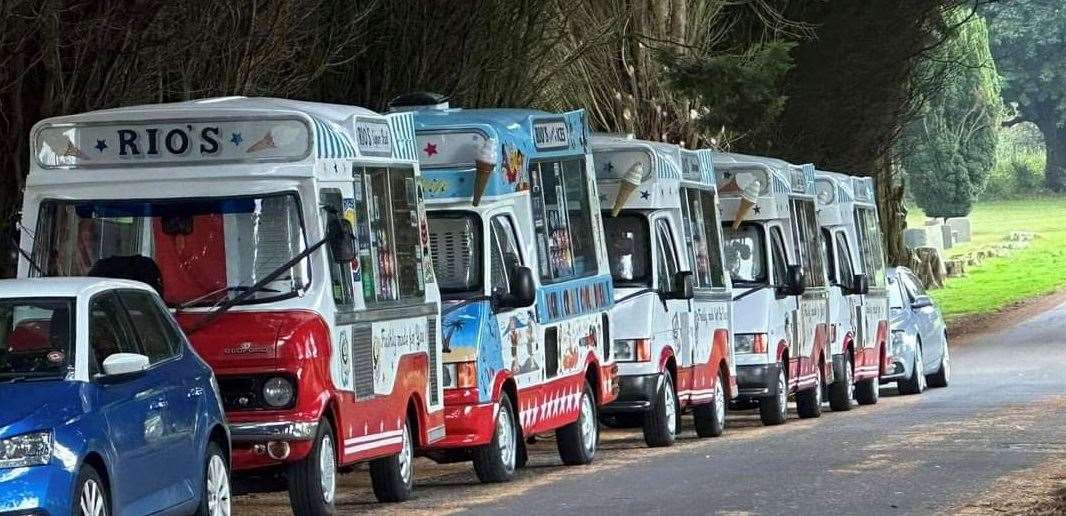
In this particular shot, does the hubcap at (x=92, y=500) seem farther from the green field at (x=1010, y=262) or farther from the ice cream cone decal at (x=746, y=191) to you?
the green field at (x=1010, y=262)

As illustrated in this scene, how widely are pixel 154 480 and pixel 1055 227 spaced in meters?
89.3

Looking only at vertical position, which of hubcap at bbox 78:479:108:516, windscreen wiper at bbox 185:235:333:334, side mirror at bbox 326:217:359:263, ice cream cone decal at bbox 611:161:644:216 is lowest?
hubcap at bbox 78:479:108:516

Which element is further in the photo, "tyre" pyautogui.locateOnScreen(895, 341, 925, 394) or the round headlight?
"tyre" pyautogui.locateOnScreen(895, 341, 925, 394)

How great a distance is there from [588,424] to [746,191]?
23.3 feet

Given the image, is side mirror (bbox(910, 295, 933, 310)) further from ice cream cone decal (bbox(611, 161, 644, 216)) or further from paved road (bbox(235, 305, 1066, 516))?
ice cream cone decal (bbox(611, 161, 644, 216))

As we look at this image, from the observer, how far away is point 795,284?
25.3 m

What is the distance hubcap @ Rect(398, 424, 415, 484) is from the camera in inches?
618

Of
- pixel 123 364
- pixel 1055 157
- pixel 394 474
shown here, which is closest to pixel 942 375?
pixel 394 474

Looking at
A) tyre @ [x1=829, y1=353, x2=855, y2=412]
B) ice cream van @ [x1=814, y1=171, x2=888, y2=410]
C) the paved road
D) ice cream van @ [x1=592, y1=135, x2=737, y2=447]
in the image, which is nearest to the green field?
ice cream van @ [x1=814, y1=171, x2=888, y2=410]

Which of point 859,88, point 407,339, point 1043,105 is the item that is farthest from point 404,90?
point 1043,105

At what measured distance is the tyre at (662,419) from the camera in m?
21.5

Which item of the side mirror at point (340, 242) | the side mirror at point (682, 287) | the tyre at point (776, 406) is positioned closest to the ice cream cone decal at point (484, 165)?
the side mirror at point (340, 242)

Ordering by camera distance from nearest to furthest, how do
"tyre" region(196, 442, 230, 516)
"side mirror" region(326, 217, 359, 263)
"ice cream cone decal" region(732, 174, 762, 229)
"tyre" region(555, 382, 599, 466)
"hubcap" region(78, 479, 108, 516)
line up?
"hubcap" region(78, 479, 108, 516) → "tyre" region(196, 442, 230, 516) → "side mirror" region(326, 217, 359, 263) → "tyre" region(555, 382, 599, 466) → "ice cream cone decal" region(732, 174, 762, 229)

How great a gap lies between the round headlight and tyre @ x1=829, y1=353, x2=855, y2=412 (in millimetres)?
15973
